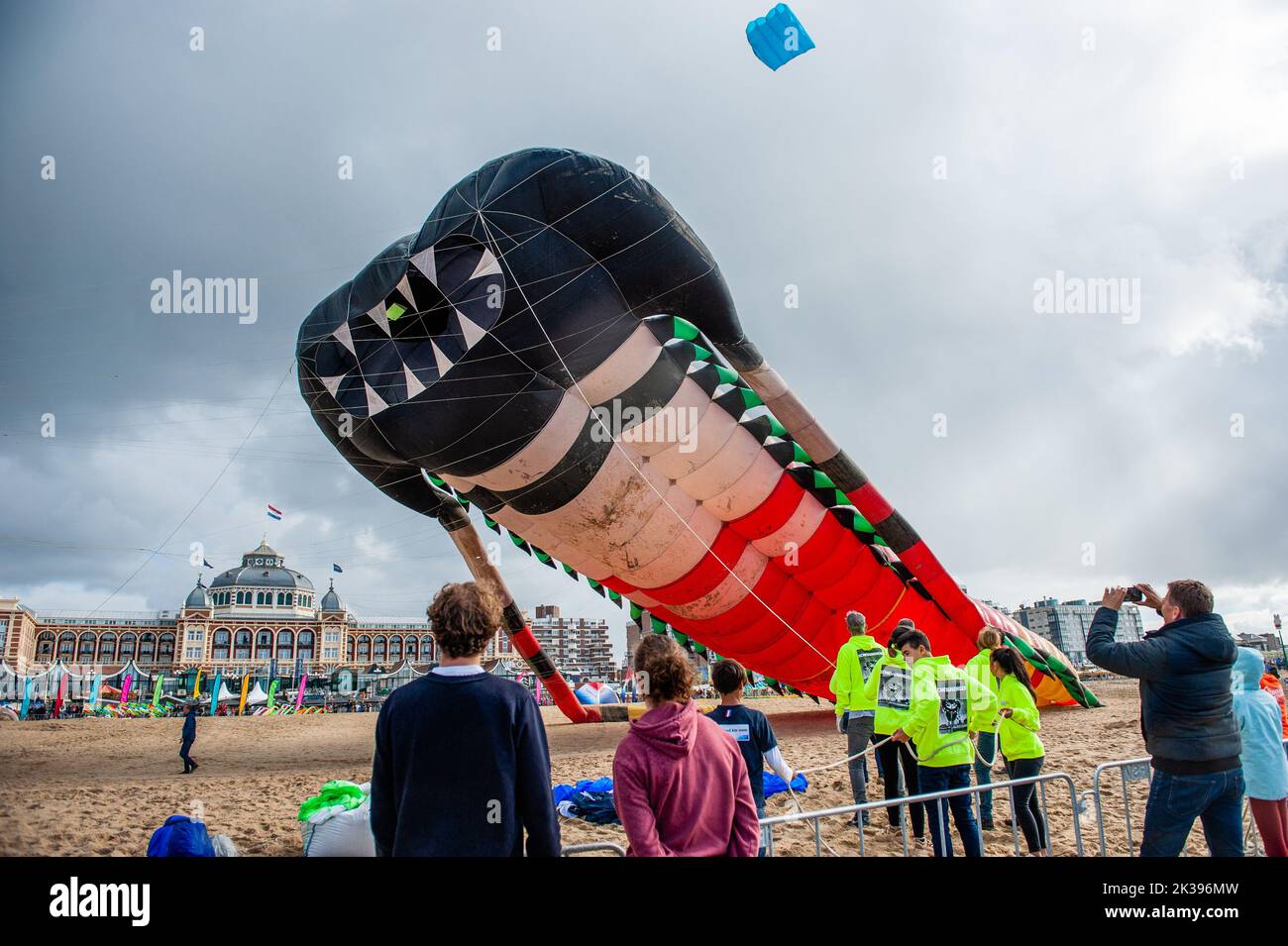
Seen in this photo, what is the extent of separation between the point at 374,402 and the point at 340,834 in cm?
484

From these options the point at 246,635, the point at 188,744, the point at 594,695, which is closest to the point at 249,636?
the point at 246,635

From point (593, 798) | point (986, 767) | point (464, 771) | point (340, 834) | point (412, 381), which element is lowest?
point (593, 798)

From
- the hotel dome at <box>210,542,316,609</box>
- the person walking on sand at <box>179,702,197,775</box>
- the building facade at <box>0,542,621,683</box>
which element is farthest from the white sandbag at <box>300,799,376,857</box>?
the hotel dome at <box>210,542,316,609</box>

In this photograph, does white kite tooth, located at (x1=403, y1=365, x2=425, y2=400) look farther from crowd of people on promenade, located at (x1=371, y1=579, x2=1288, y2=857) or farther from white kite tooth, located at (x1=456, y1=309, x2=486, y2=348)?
crowd of people on promenade, located at (x1=371, y1=579, x2=1288, y2=857)

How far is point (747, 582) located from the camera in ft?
40.2

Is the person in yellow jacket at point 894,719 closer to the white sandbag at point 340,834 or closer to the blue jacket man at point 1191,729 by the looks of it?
the blue jacket man at point 1191,729

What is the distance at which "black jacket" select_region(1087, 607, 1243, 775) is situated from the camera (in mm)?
3500

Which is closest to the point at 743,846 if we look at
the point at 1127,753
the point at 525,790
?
the point at 525,790

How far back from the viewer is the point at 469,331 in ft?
26.0

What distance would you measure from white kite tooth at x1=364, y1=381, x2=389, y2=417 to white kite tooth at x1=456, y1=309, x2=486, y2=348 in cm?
119

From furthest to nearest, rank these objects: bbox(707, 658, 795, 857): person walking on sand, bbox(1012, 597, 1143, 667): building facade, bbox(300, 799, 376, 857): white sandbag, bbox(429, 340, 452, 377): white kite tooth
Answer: bbox(1012, 597, 1143, 667): building facade, bbox(429, 340, 452, 377): white kite tooth, bbox(300, 799, 376, 857): white sandbag, bbox(707, 658, 795, 857): person walking on sand

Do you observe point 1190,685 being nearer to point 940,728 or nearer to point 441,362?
point 940,728
